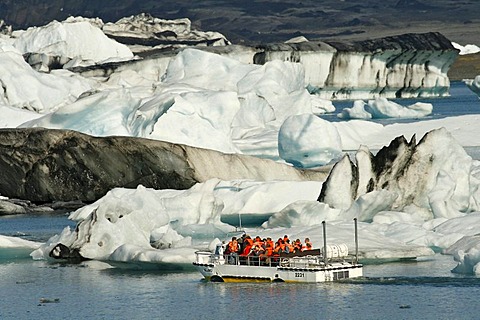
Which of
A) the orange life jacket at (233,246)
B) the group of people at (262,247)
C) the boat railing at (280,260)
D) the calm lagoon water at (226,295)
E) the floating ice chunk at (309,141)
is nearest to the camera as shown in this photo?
the calm lagoon water at (226,295)

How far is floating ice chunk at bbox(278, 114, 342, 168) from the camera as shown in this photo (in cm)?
4069

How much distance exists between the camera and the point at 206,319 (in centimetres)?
1959

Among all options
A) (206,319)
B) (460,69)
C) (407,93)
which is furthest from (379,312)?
(460,69)

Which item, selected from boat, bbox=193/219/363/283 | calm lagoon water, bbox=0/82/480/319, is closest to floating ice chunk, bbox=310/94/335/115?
calm lagoon water, bbox=0/82/480/319

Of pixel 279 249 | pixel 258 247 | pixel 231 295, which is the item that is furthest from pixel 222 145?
pixel 231 295

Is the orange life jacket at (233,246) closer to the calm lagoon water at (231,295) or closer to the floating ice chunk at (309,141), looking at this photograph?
the calm lagoon water at (231,295)

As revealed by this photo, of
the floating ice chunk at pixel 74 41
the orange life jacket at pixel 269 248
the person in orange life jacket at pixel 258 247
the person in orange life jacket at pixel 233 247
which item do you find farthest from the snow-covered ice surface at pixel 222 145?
the floating ice chunk at pixel 74 41

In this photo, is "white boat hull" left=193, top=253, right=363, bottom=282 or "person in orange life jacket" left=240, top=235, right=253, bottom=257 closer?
"white boat hull" left=193, top=253, right=363, bottom=282

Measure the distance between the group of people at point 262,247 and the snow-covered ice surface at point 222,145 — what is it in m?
1.60

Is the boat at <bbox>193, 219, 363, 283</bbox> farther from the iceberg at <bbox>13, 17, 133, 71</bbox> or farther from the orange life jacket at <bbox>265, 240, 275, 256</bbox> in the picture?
the iceberg at <bbox>13, 17, 133, 71</bbox>

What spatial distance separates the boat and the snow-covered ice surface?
1362mm

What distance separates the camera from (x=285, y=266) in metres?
22.5

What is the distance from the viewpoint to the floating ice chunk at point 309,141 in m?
40.7

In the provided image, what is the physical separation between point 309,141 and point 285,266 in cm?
1848
